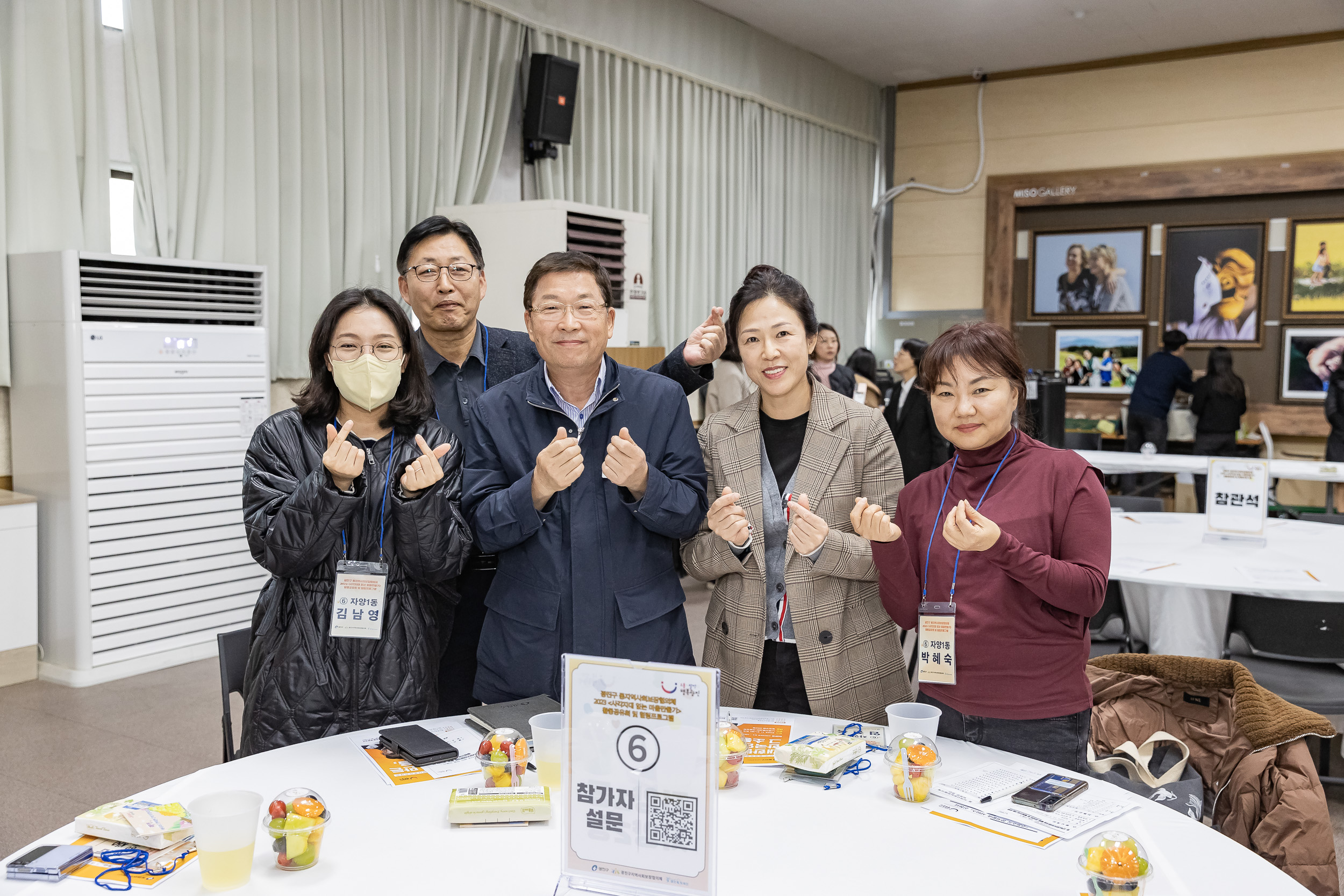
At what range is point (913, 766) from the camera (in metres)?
1.56

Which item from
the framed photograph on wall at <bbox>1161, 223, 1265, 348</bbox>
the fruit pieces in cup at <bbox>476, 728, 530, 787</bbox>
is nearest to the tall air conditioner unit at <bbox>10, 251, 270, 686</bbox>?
the fruit pieces in cup at <bbox>476, 728, 530, 787</bbox>

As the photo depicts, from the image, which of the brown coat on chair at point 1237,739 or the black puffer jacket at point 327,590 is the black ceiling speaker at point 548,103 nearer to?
the black puffer jacket at point 327,590

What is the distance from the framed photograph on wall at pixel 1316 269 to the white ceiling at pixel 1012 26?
1.67 m

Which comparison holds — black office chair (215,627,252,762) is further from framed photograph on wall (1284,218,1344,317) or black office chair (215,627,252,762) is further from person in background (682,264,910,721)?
framed photograph on wall (1284,218,1344,317)

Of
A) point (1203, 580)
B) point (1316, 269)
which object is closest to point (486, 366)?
point (1203, 580)

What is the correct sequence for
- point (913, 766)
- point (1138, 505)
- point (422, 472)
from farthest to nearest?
1. point (1138, 505)
2. point (422, 472)
3. point (913, 766)

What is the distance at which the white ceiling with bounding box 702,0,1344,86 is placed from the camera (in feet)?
26.8

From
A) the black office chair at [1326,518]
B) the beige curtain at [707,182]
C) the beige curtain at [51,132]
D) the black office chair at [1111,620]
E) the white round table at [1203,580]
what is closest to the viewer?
the white round table at [1203,580]

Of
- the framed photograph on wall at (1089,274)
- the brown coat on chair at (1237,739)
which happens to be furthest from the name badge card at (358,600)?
the framed photograph on wall at (1089,274)

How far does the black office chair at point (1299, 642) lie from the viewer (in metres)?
2.97

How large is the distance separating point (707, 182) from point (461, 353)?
606 centimetres

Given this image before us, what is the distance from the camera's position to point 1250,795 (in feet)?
6.84

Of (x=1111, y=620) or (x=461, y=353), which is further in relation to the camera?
(x=1111, y=620)

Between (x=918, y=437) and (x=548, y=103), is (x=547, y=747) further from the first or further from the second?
(x=548, y=103)
